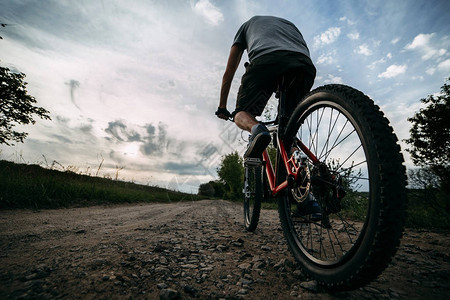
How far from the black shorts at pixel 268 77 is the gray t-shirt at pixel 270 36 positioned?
3.5 inches

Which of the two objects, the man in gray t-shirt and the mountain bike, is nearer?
the mountain bike

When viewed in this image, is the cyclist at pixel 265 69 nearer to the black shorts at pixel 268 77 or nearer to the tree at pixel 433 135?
the black shorts at pixel 268 77

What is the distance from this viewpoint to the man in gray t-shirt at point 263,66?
2.20 metres

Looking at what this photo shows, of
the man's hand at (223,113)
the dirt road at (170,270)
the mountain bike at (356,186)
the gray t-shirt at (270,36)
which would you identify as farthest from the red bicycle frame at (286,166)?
the gray t-shirt at (270,36)

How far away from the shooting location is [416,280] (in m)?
1.52

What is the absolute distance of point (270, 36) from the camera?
2357 mm

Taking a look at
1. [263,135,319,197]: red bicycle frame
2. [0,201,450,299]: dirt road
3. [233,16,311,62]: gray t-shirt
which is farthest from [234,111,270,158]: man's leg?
[0,201,450,299]: dirt road

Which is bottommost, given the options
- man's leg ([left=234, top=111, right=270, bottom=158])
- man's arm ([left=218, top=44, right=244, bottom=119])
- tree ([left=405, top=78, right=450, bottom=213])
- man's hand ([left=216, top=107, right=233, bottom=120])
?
man's leg ([left=234, top=111, right=270, bottom=158])

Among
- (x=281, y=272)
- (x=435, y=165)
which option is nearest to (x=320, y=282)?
(x=281, y=272)

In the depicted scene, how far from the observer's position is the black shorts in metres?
2.18

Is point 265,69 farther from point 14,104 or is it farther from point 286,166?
point 14,104

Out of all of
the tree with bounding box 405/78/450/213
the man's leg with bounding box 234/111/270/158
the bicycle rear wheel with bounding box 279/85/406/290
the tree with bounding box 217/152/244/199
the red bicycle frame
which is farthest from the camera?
the tree with bounding box 217/152/244/199

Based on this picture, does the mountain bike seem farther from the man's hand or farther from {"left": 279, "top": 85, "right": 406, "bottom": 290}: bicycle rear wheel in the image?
the man's hand

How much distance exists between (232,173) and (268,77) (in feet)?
92.4
